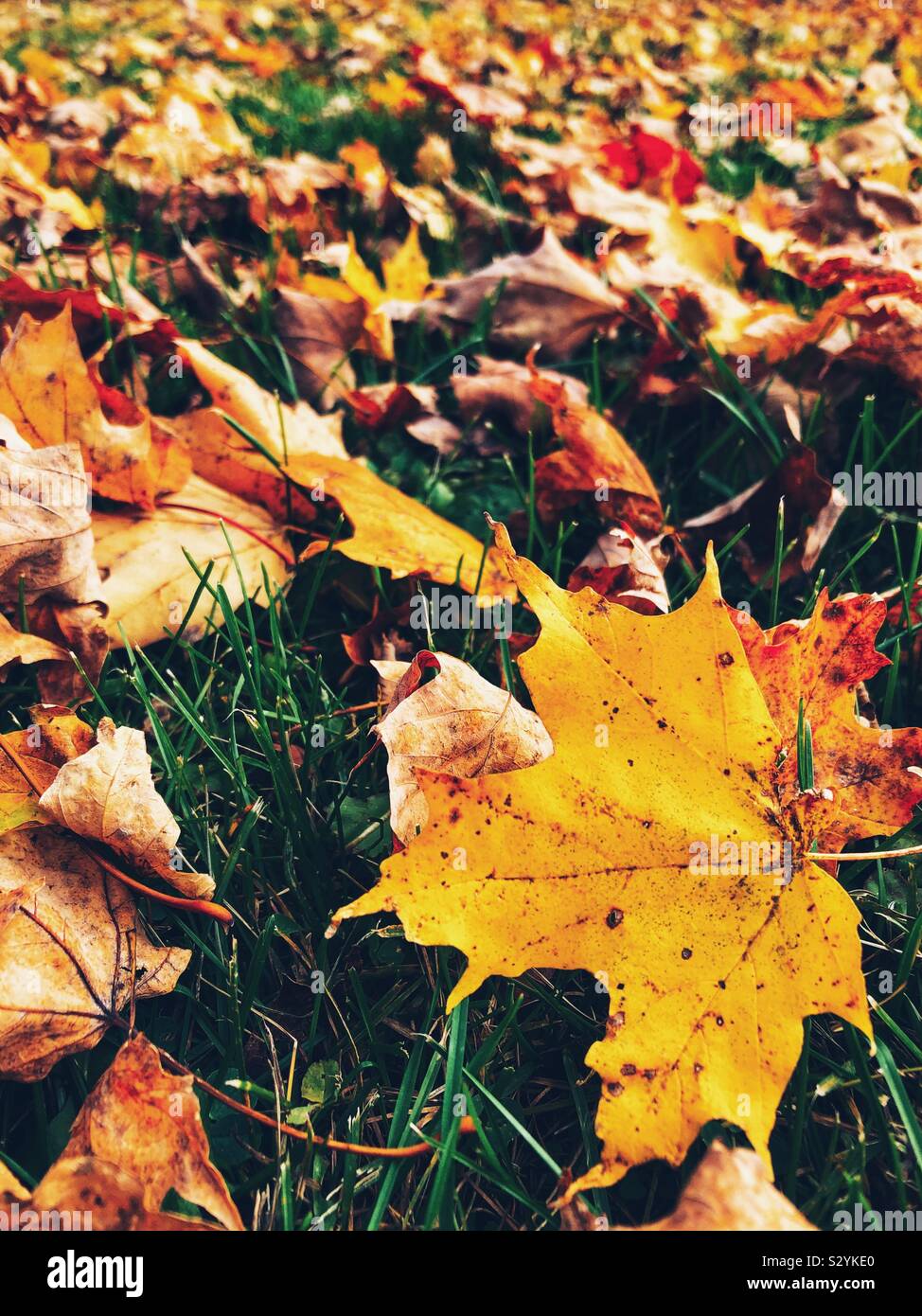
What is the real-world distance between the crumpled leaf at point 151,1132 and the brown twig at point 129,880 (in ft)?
0.56

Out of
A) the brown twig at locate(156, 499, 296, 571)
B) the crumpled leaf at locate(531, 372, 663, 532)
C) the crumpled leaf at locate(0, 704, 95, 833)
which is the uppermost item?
the crumpled leaf at locate(531, 372, 663, 532)

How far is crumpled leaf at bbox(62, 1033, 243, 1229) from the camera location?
863 millimetres

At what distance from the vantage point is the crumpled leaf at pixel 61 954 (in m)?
0.93

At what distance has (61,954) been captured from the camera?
983mm

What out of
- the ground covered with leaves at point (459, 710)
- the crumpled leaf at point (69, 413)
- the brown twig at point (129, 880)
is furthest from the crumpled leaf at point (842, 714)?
the crumpled leaf at point (69, 413)

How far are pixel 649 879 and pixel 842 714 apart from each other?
1.21ft

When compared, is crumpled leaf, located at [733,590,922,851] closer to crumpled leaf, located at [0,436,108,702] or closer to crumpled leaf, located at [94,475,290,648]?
crumpled leaf, located at [94,475,290,648]

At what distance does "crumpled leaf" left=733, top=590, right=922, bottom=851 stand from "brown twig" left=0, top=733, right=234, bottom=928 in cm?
69

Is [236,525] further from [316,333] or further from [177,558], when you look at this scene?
[316,333]

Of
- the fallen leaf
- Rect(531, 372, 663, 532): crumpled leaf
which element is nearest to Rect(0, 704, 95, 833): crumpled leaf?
Rect(531, 372, 663, 532): crumpled leaf

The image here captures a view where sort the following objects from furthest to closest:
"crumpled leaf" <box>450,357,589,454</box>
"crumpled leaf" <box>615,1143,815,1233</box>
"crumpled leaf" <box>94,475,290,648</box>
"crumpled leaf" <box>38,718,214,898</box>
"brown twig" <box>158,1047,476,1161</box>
A: 1. "crumpled leaf" <box>450,357,589,454</box>
2. "crumpled leaf" <box>94,475,290,648</box>
3. "crumpled leaf" <box>38,718,214,898</box>
4. "brown twig" <box>158,1047,476,1161</box>
5. "crumpled leaf" <box>615,1143,815,1233</box>

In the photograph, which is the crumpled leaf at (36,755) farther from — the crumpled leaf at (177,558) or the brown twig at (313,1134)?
the brown twig at (313,1134)

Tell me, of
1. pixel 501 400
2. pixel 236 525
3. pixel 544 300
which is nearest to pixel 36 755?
pixel 236 525
